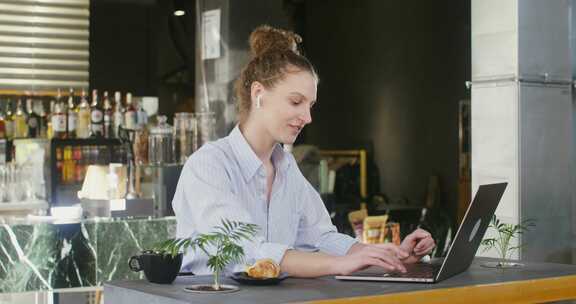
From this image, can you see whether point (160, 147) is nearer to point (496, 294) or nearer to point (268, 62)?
point (268, 62)

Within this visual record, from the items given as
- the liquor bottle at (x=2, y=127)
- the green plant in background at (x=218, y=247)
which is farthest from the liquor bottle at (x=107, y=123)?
the green plant in background at (x=218, y=247)

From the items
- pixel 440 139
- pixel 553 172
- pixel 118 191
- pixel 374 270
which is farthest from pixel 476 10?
pixel 440 139

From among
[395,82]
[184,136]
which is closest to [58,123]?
[184,136]

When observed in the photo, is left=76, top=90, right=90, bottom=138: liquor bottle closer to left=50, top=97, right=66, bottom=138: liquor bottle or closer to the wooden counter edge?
left=50, top=97, right=66, bottom=138: liquor bottle

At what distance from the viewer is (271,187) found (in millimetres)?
2900

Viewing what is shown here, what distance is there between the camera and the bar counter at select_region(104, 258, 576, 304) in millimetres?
2139

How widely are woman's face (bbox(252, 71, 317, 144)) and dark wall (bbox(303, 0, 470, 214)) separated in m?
5.19

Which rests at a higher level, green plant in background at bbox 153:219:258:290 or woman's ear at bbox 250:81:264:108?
woman's ear at bbox 250:81:264:108

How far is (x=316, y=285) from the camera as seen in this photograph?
2357mm

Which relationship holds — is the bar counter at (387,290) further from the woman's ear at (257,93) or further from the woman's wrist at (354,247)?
the woman's ear at (257,93)

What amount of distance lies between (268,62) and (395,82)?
594 cm

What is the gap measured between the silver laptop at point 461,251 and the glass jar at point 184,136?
3.02m

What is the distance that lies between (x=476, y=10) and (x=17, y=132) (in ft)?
12.7

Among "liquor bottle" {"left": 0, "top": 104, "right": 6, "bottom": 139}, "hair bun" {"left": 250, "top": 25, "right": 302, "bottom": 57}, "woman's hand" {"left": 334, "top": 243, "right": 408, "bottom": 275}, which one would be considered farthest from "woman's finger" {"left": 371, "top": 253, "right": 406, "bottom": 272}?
"liquor bottle" {"left": 0, "top": 104, "right": 6, "bottom": 139}
